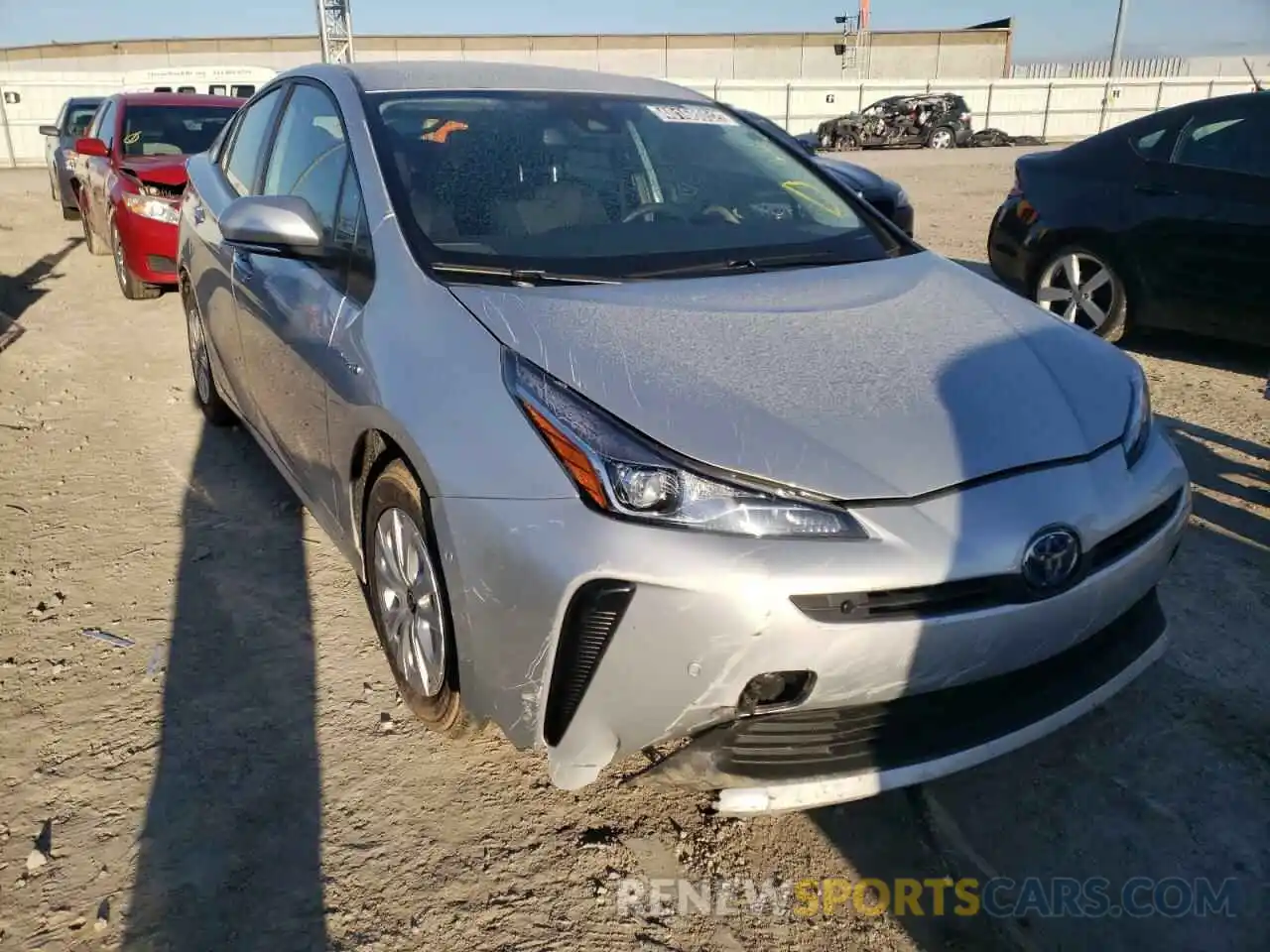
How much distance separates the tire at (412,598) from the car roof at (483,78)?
1408 mm

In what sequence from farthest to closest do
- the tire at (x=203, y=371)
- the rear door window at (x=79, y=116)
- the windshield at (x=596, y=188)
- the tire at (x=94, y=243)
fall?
the rear door window at (x=79, y=116)
the tire at (x=94, y=243)
the tire at (x=203, y=371)
the windshield at (x=596, y=188)

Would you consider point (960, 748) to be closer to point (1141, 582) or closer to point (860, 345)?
point (1141, 582)

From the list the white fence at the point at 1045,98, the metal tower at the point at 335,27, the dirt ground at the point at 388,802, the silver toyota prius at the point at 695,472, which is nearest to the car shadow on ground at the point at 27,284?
the dirt ground at the point at 388,802

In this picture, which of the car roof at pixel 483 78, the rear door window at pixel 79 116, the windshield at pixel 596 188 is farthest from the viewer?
the rear door window at pixel 79 116

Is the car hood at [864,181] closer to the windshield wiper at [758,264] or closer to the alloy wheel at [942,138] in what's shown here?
A: the windshield wiper at [758,264]

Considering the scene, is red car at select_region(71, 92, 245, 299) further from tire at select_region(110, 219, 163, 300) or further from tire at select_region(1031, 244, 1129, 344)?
tire at select_region(1031, 244, 1129, 344)

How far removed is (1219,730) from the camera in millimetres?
2609

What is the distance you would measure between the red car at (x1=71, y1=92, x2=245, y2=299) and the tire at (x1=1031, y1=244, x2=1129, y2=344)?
230 inches

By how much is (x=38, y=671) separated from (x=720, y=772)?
2.11m

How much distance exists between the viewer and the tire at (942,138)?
28.2 metres

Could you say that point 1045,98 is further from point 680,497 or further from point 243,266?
point 680,497

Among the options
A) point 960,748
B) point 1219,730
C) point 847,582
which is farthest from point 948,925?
point 1219,730

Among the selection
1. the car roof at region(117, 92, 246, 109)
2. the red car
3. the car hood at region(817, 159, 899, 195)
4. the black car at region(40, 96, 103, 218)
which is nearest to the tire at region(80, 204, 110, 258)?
the red car

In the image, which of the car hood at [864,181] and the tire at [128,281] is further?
the tire at [128,281]
